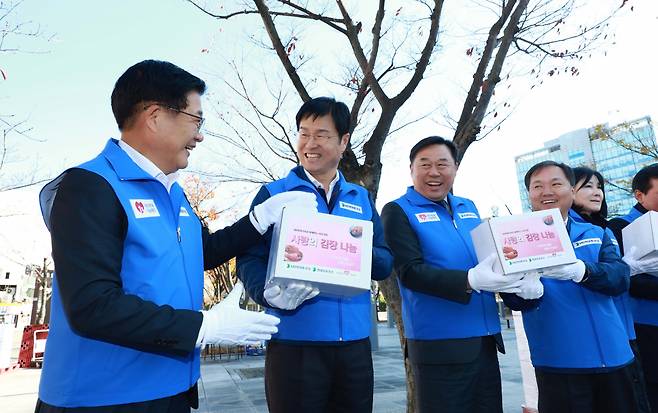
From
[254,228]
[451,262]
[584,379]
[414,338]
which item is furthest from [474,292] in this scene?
[254,228]

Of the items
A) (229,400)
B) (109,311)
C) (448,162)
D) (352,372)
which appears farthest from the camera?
(229,400)

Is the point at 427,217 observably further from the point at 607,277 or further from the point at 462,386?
the point at 607,277

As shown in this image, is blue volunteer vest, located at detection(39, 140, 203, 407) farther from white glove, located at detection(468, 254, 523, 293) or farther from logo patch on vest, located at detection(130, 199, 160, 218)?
white glove, located at detection(468, 254, 523, 293)

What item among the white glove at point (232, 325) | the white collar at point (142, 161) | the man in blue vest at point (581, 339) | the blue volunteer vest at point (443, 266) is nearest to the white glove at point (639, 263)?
the man in blue vest at point (581, 339)

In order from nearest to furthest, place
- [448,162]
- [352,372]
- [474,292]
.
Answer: [352,372]
[474,292]
[448,162]

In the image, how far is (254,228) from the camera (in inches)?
85.2

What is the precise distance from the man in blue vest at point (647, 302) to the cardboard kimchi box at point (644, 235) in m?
0.06

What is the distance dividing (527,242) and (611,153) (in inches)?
2126

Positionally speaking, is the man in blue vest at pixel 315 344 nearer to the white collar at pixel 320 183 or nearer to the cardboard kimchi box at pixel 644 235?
the white collar at pixel 320 183

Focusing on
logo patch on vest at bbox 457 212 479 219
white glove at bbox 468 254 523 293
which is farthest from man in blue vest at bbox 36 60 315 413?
logo patch on vest at bbox 457 212 479 219

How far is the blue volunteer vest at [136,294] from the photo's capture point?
1.35m

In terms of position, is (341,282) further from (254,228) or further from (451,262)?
(451,262)

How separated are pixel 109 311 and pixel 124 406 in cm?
34

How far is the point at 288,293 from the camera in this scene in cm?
184
